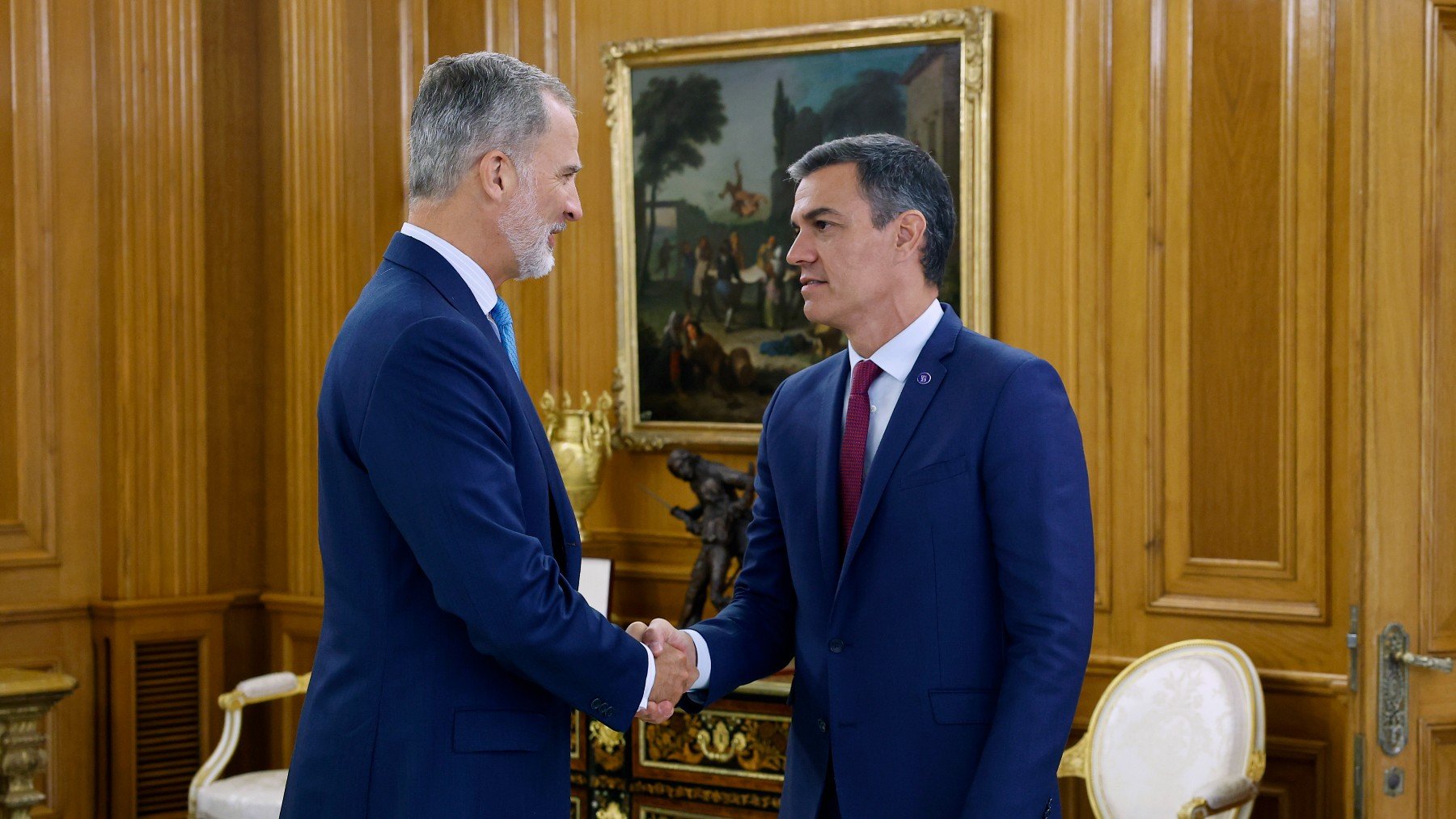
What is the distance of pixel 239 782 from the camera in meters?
5.05

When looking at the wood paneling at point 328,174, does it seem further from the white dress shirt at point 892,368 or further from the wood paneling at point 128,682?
the white dress shirt at point 892,368

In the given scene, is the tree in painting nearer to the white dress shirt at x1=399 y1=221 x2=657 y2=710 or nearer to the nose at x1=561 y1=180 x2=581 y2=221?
the nose at x1=561 y1=180 x2=581 y2=221

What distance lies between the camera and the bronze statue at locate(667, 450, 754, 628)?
482 cm

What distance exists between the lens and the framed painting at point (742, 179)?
15.9 feet

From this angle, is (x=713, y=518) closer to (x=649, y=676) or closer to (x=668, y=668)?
(x=668, y=668)

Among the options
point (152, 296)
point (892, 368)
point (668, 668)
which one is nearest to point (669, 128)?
point (152, 296)

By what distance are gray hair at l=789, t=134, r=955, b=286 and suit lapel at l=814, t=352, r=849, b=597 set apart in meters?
0.25

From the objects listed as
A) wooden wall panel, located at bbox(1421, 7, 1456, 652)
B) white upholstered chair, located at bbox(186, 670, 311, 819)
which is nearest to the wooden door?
wooden wall panel, located at bbox(1421, 7, 1456, 652)

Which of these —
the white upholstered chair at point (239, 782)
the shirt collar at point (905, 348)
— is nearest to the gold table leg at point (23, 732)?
the white upholstered chair at point (239, 782)

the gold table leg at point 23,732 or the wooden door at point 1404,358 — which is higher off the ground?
the wooden door at point 1404,358

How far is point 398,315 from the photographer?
7.36ft

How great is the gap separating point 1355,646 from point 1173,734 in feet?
2.82

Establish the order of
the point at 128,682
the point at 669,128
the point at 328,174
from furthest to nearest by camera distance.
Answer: the point at 328,174 → the point at 128,682 → the point at 669,128

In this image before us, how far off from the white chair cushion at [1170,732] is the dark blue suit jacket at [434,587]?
238 cm
